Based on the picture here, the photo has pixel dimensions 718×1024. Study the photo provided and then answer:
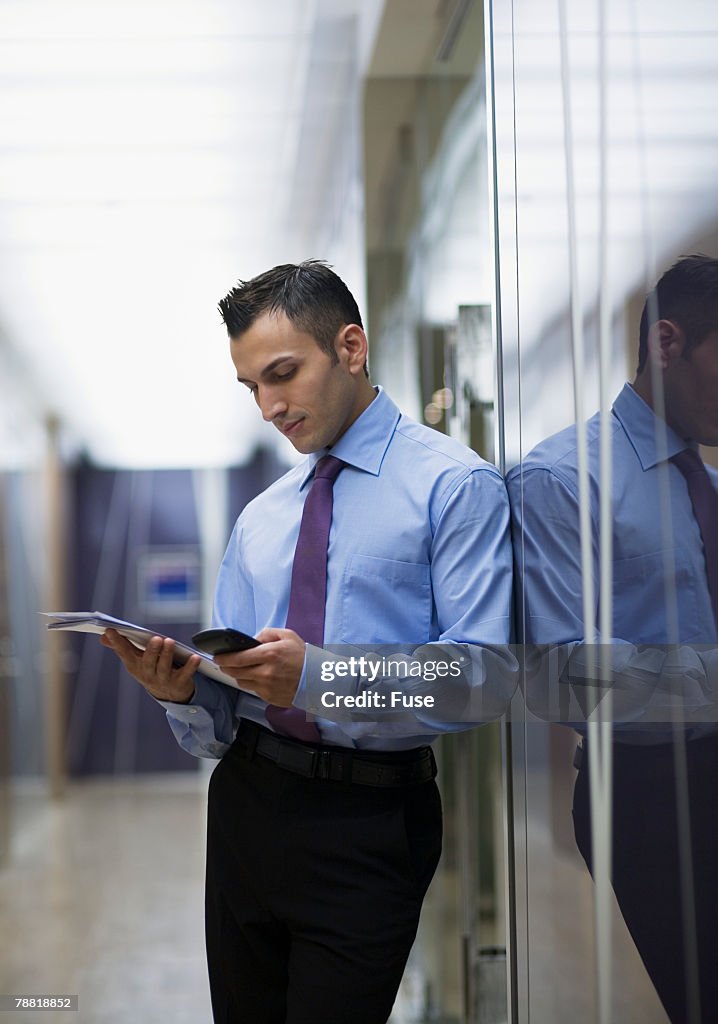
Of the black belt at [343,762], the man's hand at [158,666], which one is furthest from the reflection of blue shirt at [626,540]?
the man's hand at [158,666]

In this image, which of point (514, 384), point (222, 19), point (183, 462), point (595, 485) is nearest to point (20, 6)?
point (222, 19)

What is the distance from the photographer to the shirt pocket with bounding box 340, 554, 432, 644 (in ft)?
4.74

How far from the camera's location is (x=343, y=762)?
1435 millimetres

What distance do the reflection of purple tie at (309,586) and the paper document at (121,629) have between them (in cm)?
11

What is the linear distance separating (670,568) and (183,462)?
757 cm

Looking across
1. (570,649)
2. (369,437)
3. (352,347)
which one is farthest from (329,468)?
(570,649)

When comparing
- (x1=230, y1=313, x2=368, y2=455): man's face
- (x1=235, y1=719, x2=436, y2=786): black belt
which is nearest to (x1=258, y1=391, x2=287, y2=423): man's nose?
(x1=230, y1=313, x2=368, y2=455): man's face

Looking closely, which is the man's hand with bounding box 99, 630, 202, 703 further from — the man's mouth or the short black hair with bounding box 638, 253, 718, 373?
the short black hair with bounding box 638, 253, 718, 373

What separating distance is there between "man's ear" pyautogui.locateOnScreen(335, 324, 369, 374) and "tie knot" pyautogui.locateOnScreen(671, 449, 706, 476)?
0.59 meters

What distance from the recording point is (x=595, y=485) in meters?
1.21

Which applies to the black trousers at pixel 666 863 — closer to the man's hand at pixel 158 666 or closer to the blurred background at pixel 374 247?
the blurred background at pixel 374 247

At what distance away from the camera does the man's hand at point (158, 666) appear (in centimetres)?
141

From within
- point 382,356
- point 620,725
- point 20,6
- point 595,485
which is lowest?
point 620,725

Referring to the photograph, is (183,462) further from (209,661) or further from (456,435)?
(209,661)
